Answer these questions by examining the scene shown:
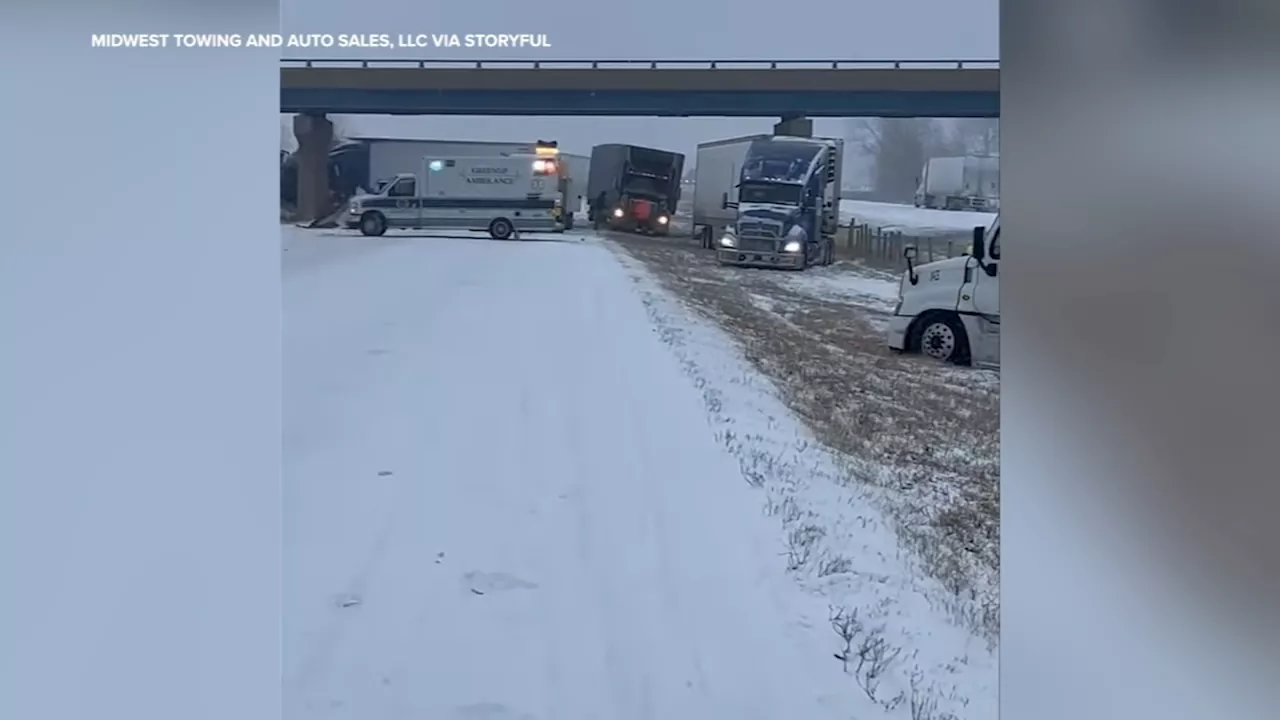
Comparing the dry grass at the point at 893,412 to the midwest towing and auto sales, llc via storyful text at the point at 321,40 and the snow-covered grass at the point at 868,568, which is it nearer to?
the snow-covered grass at the point at 868,568

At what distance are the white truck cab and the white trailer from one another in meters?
0.43

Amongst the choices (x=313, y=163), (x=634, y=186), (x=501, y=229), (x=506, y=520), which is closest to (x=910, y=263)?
(x=634, y=186)

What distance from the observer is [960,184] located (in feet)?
8.88

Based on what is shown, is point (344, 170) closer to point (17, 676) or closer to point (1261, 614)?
point (17, 676)

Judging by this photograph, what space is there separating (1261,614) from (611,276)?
1.59m

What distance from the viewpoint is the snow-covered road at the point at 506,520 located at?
2.48 metres

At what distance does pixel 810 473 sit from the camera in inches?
103

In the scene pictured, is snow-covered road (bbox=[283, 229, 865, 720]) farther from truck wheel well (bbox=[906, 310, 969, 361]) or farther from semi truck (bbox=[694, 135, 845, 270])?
truck wheel well (bbox=[906, 310, 969, 361])

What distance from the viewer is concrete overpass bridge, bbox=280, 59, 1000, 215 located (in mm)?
2641

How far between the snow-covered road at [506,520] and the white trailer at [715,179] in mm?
314

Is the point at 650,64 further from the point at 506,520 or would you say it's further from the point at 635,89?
the point at 506,520

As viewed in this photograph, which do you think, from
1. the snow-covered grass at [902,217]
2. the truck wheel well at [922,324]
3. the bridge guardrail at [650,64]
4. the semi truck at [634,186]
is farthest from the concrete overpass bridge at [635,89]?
the truck wheel well at [922,324]

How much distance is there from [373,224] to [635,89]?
66 cm

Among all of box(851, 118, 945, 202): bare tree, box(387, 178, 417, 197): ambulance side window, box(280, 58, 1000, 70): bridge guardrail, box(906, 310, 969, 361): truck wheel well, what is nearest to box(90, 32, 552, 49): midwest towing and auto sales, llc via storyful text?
box(280, 58, 1000, 70): bridge guardrail
